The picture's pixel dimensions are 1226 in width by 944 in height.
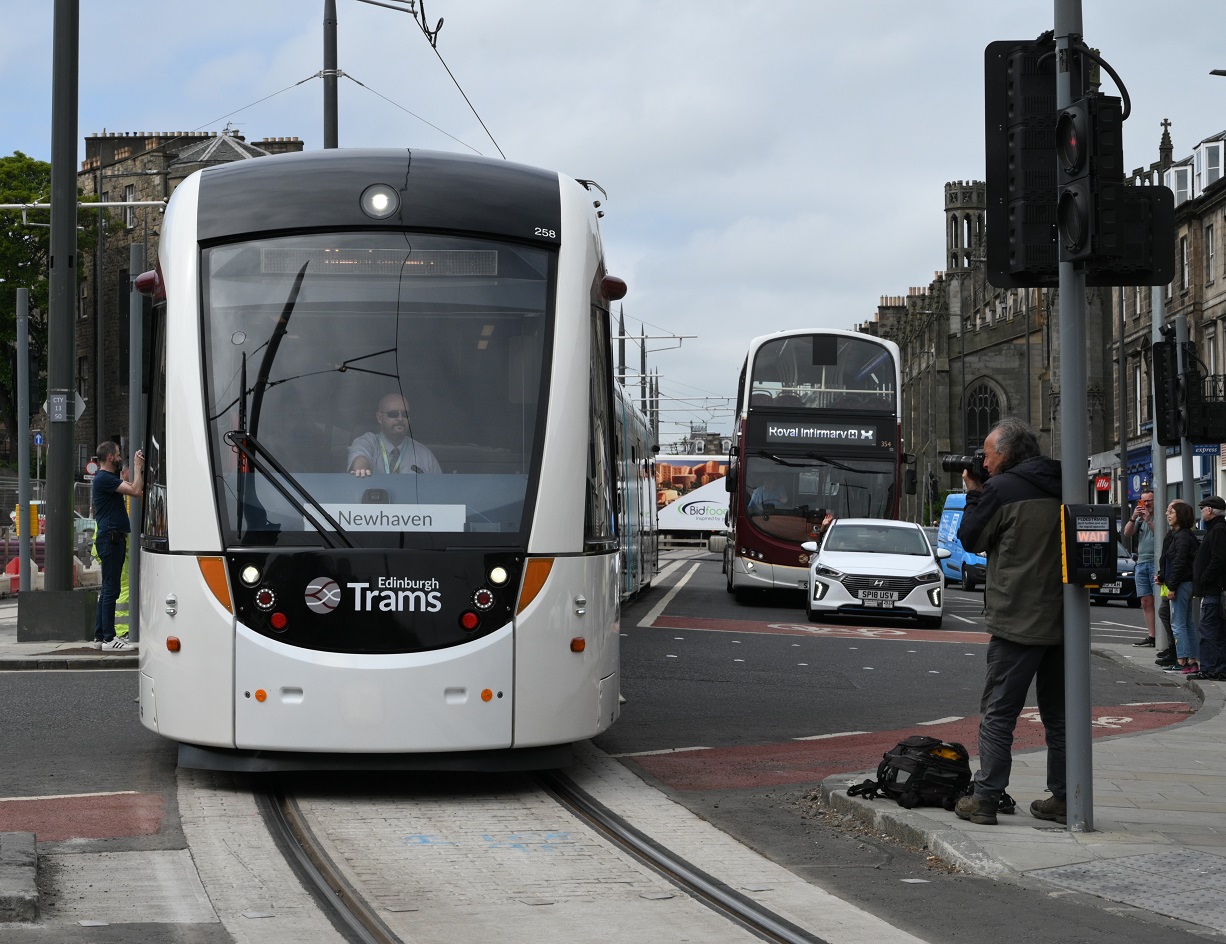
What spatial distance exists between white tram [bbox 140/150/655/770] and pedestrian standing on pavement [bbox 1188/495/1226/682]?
9.03m

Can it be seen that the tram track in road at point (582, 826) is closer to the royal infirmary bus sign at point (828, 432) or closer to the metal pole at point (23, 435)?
the metal pole at point (23, 435)

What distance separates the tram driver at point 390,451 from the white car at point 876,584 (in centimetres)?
1538

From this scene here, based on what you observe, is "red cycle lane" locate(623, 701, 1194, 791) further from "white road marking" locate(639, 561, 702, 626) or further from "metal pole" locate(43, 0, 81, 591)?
"white road marking" locate(639, 561, 702, 626)

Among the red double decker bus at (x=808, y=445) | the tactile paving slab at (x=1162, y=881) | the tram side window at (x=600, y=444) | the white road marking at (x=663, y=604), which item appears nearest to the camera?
the tactile paving slab at (x=1162, y=881)

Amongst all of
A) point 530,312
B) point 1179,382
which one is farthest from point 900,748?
point 1179,382

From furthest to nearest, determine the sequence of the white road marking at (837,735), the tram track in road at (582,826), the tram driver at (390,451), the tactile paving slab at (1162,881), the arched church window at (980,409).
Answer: the arched church window at (980,409) < the white road marking at (837,735) < the tram driver at (390,451) < the tactile paving slab at (1162,881) < the tram track in road at (582,826)

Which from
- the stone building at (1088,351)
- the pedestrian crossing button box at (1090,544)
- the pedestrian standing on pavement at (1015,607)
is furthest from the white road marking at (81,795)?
the stone building at (1088,351)

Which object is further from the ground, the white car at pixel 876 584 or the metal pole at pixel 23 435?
the metal pole at pixel 23 435

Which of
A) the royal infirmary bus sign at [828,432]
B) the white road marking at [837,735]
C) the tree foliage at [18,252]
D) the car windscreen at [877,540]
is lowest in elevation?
the white road marking at [837,735]

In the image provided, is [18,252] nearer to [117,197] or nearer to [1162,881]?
[117,197]

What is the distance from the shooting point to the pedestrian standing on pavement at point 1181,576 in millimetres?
17078

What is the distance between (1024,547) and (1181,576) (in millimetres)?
10348

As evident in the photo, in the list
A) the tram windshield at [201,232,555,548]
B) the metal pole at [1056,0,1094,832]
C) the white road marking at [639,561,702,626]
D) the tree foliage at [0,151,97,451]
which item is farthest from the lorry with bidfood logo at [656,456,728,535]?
the metal pole at [1056,0,1094,832]

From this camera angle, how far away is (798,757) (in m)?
10.6
